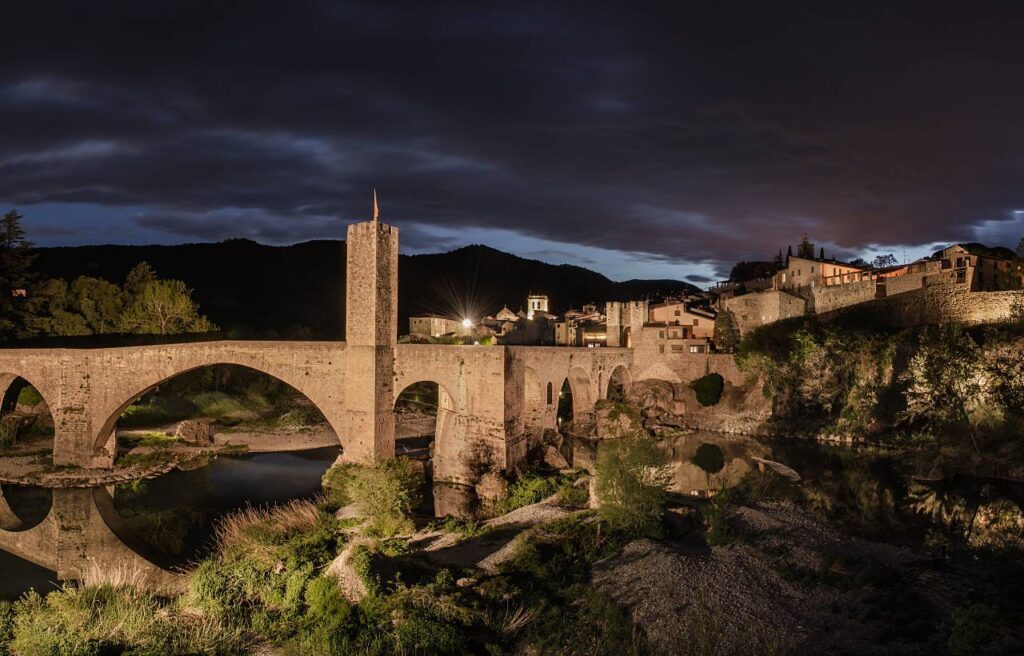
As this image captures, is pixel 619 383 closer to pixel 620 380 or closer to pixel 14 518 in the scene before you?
pixel 620 380

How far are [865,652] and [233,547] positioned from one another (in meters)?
15.7

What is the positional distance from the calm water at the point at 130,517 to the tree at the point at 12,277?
16457 millimetres

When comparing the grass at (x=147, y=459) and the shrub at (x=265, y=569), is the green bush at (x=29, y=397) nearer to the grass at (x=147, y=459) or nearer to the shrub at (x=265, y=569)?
the grass at (x=147, y=459)

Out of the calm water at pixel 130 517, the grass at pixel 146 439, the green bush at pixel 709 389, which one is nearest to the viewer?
the calm water at pixel 130 517

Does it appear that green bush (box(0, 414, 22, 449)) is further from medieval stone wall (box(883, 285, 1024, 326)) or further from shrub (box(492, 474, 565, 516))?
medieval stone wall (box(883, 285, 1024, 326))

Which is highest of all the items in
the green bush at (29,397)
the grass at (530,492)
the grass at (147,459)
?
the green bush at (29,397)

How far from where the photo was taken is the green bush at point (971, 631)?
1105 cm

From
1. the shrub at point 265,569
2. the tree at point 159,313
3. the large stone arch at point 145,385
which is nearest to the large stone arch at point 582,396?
the large stone arch at point 145,385

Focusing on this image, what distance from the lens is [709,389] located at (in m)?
43.6

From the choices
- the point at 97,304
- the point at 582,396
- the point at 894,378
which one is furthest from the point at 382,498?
the point at 97,304

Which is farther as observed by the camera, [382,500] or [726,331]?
[726,331]

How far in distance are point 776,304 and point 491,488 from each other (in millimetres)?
32554

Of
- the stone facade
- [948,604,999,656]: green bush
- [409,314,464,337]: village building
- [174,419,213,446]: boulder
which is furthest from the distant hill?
[948,604,999,656]: green bush

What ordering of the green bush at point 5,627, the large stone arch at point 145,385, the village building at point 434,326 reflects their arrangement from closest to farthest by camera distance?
the green bush at point 5,627, the large stone arch at point 145,385, the village building at point 434,326
